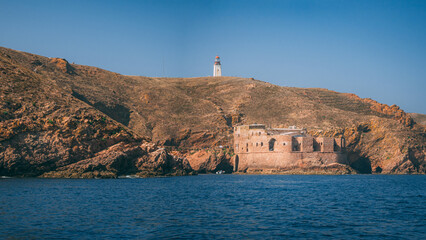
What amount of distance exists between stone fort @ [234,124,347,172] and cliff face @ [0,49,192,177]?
86.7 feet

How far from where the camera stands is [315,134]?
109188mm

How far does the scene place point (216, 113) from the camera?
125750mm

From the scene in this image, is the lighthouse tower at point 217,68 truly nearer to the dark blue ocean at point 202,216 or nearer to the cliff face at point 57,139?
the cliff face at point 57,139

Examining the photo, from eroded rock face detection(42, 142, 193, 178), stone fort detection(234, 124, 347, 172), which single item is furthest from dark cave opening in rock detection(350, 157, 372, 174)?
eroded rock face detection(42, 142, 193, 178)

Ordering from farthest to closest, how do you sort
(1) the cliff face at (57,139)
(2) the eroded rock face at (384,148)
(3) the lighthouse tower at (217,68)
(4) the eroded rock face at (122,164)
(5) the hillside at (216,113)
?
1. (3) the lighthouse tower at (217,68)
2. (5) the hillside at (216,113)
3. (2) the eroded rock face at (384,148)
4. (4) the eroded rock face at (122,164)
5. (1) the cliff face at (57,139)

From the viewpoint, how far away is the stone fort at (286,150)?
94.7m

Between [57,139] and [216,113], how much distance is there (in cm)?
6393

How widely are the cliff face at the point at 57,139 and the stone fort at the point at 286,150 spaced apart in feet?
86.7

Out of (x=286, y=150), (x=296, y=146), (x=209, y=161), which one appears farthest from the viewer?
(x=209, y=161)

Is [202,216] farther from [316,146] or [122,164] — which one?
[316,146]

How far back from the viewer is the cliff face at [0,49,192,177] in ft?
210

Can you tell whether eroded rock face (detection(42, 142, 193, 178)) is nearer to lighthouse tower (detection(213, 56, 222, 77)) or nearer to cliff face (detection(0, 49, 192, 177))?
cliff face (detection(0, 49, 192, 177))

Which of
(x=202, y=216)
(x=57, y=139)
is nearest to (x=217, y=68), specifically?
(x=57, y=139)

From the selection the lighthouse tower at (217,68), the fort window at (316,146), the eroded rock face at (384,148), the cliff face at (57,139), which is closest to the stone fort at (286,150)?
the fort window at (316,146)
